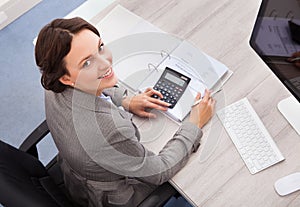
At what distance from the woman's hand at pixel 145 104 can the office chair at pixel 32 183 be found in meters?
0.25

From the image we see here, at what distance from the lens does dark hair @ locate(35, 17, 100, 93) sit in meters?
1.19

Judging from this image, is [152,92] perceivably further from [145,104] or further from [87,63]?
[87,63]

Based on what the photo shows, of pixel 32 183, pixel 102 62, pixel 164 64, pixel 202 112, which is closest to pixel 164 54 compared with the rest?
pixel 164 64

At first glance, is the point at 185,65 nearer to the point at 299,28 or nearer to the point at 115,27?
the point at 115,27

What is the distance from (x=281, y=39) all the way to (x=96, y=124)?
24.1 inches

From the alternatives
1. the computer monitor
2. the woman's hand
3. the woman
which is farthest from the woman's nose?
the computer monitor

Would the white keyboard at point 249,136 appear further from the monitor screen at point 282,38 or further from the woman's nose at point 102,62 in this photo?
the woman's nose at point 102,62

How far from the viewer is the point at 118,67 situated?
64.7 inches

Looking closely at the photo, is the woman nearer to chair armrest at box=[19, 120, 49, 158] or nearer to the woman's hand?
the woman's hand

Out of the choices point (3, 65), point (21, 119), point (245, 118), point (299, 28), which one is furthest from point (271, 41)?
point (3, 65)

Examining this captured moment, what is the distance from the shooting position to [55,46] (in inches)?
46.9

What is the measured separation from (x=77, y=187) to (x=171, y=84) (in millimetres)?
→ 475

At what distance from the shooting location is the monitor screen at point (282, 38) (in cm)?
134

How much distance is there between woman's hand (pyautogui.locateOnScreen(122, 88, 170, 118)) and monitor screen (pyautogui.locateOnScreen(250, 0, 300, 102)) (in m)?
0.37
